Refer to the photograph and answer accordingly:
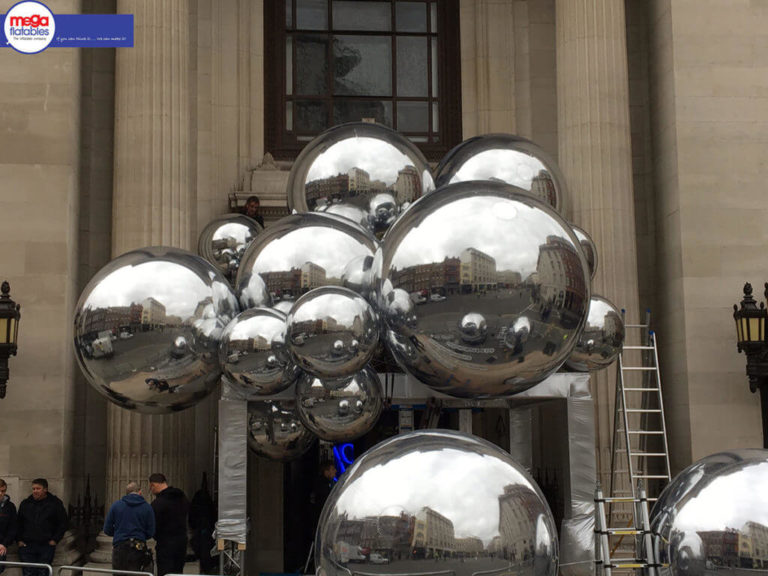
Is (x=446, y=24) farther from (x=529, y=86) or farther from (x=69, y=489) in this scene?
(x=69, y=489)

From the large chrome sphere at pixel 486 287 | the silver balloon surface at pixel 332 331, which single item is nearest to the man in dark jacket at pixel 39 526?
the silver balloon surface at pixel 332 331

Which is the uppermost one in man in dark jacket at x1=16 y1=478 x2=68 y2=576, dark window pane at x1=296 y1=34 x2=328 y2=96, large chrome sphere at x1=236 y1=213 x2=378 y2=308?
dark window pane at x1=296 y1=34 x2=328 y2=96

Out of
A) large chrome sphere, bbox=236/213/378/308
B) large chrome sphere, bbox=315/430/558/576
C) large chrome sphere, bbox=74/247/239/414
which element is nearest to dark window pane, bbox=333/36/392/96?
large chrome sphere, bbox=236/213/378/308

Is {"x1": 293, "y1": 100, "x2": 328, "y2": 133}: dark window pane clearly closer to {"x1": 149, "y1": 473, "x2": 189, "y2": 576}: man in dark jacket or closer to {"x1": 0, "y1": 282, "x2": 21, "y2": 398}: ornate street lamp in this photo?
{"x1": 0, "y1": 282, "x2": 21, "y2": 398}: ornate street lamp

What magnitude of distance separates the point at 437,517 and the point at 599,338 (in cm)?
576

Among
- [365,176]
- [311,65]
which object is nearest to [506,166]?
[365,176]

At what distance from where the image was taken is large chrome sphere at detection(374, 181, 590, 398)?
5953 mm

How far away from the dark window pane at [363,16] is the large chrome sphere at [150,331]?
10385mm

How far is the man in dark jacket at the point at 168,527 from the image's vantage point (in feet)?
36.9

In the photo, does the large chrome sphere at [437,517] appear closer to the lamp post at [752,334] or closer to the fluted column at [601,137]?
the lamp post at [752,334]

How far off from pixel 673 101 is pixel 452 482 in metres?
11.9

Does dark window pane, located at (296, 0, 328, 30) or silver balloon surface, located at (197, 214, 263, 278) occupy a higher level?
dark window pane, located at (296, 0, 328, 30)

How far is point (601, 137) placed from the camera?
15.4 metres

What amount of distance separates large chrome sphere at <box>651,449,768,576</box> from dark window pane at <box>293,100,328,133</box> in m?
Result: 13.0
